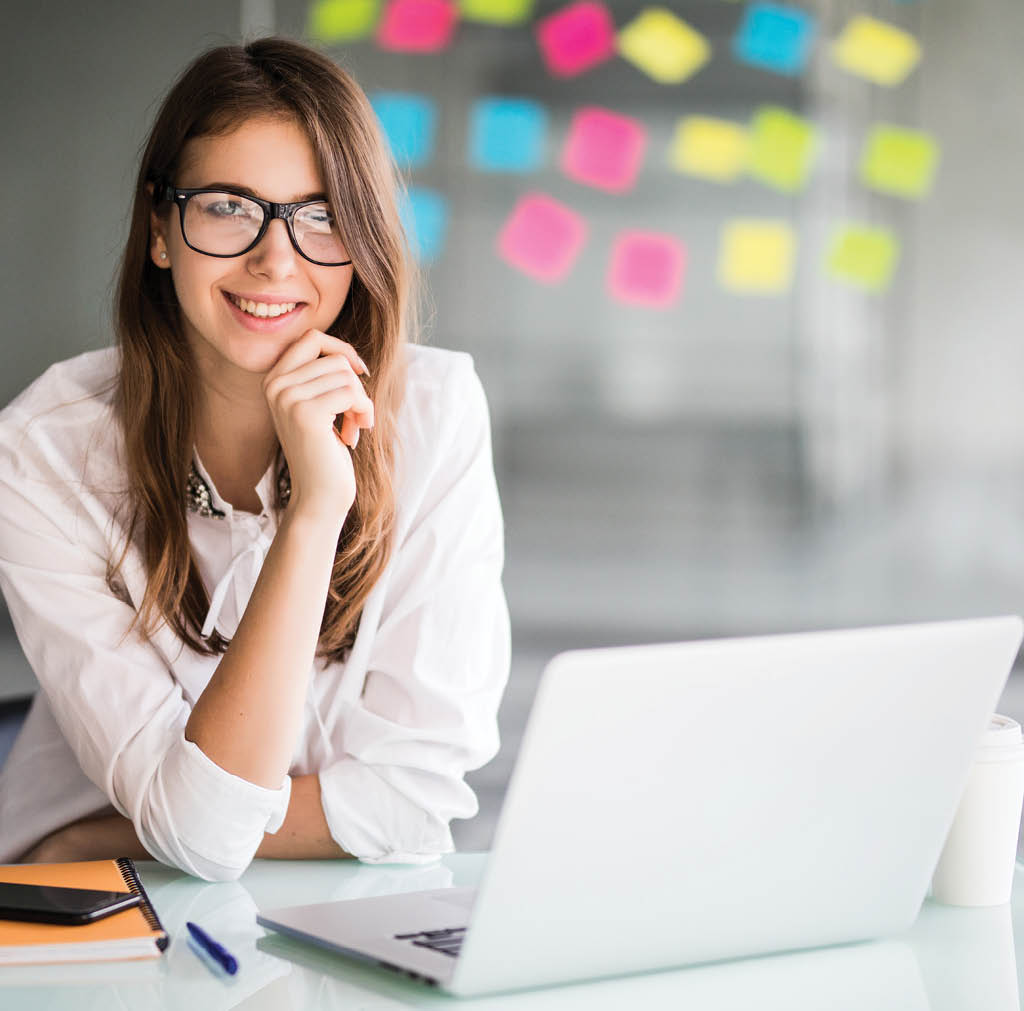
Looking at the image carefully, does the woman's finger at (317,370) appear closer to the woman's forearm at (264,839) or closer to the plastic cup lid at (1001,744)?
the woman's forearm at (264,839)

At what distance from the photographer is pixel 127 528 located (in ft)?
4.27

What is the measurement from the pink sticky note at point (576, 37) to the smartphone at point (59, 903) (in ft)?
10.00

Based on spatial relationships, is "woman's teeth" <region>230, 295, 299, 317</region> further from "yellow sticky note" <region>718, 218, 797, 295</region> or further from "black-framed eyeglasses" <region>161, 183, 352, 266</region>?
"yellow sticky note" <region>718, 218, 797, 295</region>

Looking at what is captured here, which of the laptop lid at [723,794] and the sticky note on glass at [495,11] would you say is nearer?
the laptop lid at [723,794]

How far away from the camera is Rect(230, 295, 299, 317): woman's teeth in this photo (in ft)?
4.20

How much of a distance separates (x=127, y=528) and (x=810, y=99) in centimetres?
276

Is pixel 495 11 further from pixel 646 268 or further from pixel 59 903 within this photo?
pixel 59 903

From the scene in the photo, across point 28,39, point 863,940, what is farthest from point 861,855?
point 28,39

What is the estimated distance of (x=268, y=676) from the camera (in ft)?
3.59

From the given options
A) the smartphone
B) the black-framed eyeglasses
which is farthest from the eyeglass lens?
the smartphone

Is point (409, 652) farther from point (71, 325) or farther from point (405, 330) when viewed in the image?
point (71, 325)

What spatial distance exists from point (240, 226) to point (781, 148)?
2599mm

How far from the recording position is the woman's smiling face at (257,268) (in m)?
1.25

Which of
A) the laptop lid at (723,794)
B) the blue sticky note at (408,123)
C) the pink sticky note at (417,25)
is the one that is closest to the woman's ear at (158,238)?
the laptop lid at (723,794)
